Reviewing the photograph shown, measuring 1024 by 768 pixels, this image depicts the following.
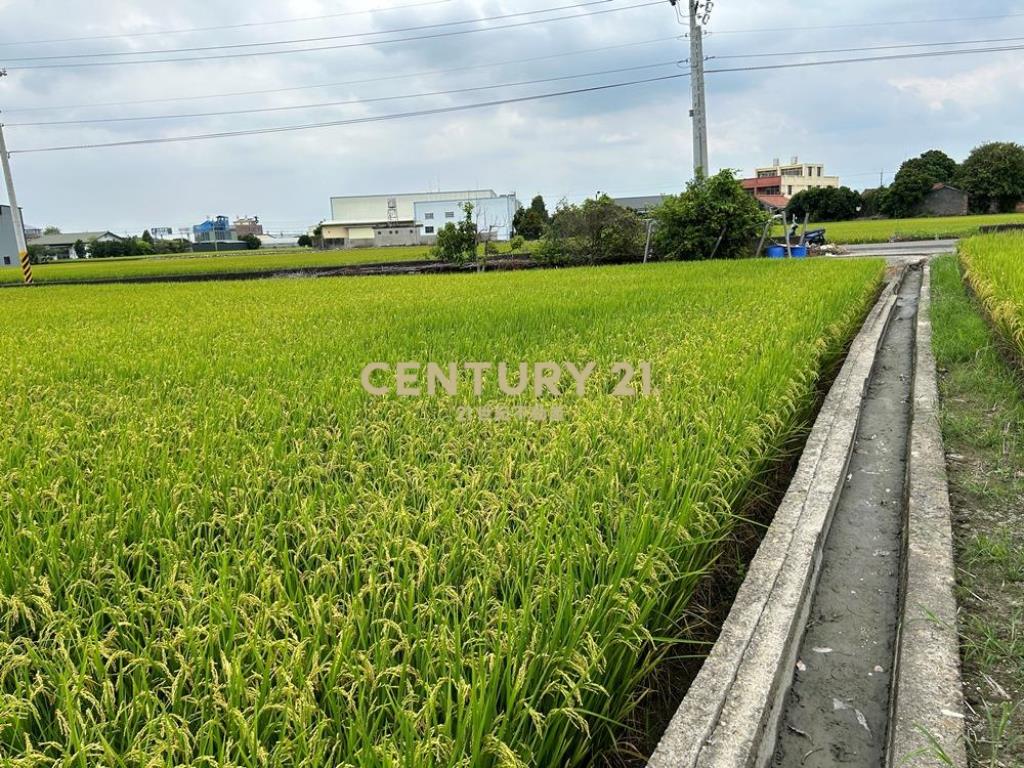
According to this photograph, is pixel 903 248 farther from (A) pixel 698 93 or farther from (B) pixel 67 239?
(B) pixel 67 239

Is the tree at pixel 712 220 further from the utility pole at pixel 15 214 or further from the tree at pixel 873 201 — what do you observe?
the tree at pixel 873 201

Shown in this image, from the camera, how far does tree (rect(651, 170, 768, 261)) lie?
48.7 feet

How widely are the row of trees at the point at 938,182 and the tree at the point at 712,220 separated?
2611 cm

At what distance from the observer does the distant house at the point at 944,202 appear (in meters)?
39.4

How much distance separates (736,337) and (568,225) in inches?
521

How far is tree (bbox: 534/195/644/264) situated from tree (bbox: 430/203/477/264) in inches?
99.2

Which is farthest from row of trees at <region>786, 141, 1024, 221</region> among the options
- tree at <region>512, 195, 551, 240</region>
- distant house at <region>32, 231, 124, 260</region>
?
distant house at <region>32, 231, 124, 260</region>

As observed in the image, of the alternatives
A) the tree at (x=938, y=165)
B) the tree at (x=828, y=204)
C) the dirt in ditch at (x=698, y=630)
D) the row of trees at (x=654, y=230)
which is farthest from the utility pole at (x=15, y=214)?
the tree at (x=938, y=165)

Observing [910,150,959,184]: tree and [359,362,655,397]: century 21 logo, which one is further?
[910,150,959,184]: tree

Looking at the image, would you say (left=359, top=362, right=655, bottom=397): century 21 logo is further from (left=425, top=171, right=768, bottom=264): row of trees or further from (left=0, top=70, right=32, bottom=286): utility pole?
(left=0, top=70, right=32, bottom=286): utility pole

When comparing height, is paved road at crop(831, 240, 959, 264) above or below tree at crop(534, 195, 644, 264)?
below

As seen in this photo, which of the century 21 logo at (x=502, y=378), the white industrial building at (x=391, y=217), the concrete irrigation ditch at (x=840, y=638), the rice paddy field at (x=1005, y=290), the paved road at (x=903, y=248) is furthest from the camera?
the white industrial building at (x=391, y=217)

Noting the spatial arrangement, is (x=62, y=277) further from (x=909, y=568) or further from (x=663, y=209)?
(x=909, y=568)

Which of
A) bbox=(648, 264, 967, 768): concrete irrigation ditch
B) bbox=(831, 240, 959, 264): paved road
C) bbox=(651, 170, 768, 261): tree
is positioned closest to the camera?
bbox=(648, 264, 967, 768): concrete irrigation ditch
